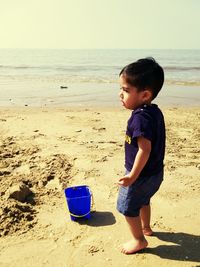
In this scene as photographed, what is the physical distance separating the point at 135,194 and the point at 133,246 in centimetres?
49

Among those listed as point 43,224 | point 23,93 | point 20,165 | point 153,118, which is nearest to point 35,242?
point 43,224

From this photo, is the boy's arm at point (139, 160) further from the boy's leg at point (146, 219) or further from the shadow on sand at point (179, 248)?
the shadow on sand at point (179, 248)

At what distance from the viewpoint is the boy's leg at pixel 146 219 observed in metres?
3.15

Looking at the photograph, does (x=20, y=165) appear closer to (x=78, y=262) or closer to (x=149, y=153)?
(x=78, y=262)

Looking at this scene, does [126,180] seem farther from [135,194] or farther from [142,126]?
[142,126]

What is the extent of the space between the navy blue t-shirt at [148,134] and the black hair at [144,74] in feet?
0.56

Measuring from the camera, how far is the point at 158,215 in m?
3.59

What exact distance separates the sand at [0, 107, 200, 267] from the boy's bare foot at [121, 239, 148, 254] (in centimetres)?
5

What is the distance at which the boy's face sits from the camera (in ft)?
8.71

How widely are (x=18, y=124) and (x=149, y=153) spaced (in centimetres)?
507

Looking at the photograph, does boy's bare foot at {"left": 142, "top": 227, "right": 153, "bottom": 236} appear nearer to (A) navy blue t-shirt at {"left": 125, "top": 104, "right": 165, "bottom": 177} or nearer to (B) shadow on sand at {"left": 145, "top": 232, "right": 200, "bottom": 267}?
(B) shadow on sand at {"left": 145, "top": 232, "right": 200, "bottom": 267}

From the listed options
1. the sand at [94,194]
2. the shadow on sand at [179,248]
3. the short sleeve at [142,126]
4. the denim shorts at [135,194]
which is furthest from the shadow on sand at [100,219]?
the short sleeve at [142,126]

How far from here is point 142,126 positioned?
100 inches

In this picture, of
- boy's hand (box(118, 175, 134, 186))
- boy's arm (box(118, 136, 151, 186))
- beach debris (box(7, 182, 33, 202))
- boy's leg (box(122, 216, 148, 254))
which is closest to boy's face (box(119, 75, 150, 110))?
boy's arm (box(118, 136, 151, 186))
